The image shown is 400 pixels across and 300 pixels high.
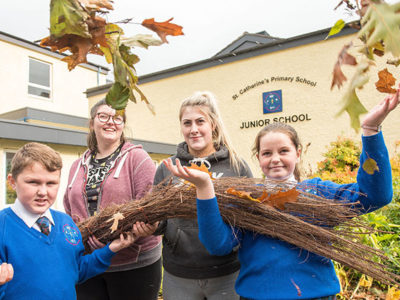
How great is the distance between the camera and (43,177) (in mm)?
1723

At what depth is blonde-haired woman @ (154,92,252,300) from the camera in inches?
76.1

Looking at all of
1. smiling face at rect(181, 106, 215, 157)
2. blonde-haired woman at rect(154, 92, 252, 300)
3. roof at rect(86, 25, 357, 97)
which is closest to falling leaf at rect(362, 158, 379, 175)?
blonde-haired woman at rect(154, 92, 252, 300)

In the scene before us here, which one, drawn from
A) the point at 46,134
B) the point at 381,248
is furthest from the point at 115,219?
the point at 46,134

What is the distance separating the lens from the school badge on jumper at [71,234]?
→ 1.87m

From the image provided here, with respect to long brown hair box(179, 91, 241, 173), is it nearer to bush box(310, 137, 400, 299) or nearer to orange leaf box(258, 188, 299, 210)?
orange leaf box(258, 188, 299, 210)

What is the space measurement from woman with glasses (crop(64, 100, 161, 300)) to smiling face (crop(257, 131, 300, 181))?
79cm

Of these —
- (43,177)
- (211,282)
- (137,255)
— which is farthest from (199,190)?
(137,255)

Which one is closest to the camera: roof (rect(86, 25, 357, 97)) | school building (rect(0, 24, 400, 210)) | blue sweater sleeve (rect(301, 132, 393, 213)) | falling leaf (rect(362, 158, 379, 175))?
falling leaf (rect(362, 158, 379, 175))

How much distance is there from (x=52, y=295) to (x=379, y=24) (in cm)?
174

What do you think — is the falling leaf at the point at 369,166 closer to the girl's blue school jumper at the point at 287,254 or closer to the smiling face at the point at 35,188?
the girl's blue school jumper at the point at 287,254

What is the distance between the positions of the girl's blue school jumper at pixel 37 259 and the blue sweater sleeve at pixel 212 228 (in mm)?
777

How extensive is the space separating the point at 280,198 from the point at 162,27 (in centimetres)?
111

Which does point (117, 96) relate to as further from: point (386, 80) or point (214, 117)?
point (214, 117)

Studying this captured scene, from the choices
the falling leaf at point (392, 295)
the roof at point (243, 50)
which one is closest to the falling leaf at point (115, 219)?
the falling leaf at point (392, 295)
